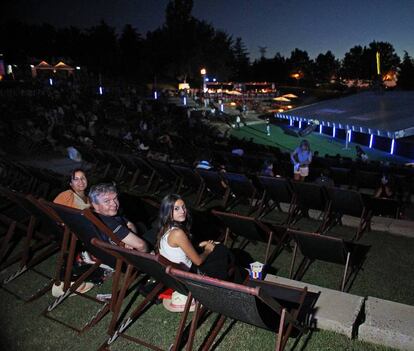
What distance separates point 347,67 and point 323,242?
4101 inches

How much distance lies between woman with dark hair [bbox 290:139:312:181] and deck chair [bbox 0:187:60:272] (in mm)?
5125

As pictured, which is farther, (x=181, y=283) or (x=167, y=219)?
(x=167, y=219)

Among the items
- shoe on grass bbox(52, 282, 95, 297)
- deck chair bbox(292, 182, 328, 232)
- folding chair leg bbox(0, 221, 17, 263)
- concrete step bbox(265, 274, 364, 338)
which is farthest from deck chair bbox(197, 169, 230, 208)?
concrete step bbox(265, 274, 364, 338)

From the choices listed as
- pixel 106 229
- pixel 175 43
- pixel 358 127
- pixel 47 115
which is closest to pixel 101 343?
pixel 106 229

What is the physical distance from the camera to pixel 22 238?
5.41 metres

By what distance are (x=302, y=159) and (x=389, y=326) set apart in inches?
213

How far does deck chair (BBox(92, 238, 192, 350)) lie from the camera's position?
2705 millimetres

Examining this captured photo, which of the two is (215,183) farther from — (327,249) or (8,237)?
(8,237)

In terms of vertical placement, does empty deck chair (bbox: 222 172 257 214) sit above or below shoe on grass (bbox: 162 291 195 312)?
above

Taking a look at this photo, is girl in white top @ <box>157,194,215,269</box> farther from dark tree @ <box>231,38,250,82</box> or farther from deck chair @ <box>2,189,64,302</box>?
dark tree @ <box>231,38,250,82</box>

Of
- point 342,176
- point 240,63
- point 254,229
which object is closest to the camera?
point 254,229

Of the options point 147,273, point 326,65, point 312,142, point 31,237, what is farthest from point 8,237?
point 326,65

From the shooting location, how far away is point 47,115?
15461mm

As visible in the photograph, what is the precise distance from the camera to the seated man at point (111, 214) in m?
3.50
